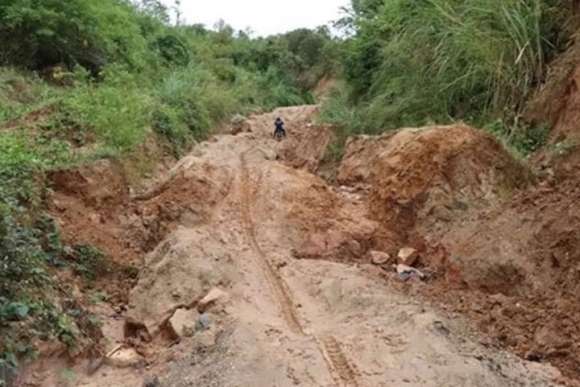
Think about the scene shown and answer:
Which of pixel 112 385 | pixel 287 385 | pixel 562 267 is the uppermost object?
pixel 562 267

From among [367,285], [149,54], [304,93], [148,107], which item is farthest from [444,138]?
[304,93]

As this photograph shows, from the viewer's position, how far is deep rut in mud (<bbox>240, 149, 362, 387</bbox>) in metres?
4.64

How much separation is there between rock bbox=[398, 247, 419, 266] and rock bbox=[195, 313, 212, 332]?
2560 mm

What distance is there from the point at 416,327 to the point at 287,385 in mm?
1313

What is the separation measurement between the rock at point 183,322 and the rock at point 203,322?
2.6 inches

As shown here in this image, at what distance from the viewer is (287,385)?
14.9 feet

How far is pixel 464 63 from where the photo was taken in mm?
9789

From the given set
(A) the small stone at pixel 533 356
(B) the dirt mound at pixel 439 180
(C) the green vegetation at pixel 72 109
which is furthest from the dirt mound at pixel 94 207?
(A) the small stone at pixel 533 356

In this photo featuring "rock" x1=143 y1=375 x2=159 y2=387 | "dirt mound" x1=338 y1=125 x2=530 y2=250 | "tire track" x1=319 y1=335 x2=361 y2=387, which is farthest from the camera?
"dirt mound" x1=338 y1=125 x2=530 y2=250

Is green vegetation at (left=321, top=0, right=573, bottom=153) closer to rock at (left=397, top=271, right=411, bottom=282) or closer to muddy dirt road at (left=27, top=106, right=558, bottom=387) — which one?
muddy dirt road at (left=27, top=106, right=558, bottom=387)

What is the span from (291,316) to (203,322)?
33.5 inches

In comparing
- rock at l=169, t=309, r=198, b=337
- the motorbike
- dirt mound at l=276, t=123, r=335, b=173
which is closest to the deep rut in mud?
rock at l=169, t=309, r=198, b=337

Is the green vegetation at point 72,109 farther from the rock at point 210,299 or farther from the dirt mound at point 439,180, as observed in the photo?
the dirt mound at point 439,180

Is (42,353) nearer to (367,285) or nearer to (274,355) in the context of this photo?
(274,355)
